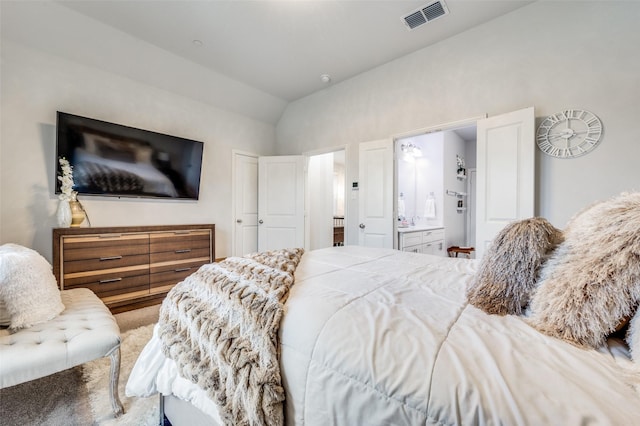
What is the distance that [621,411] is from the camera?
43 cm

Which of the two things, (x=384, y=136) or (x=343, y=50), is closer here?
(x=343, y=50)

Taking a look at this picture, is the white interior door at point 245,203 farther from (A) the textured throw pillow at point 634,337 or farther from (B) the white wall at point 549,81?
(A) the textured throw pillow at point 634,337

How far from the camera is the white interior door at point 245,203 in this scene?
427 centimetres

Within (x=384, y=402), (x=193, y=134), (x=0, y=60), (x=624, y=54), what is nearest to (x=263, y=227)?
(x=193, y=134)

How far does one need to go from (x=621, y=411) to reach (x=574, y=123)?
2759 mm

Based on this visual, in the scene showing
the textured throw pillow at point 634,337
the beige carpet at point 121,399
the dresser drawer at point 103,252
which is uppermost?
the textured throw pillow at point 634,337

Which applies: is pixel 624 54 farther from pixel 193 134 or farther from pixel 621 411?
pixel 193 134

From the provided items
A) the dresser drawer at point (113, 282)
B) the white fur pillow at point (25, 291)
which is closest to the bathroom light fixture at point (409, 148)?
the dresser drawer at point (113, 282)

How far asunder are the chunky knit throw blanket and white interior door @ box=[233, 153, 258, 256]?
3102 mm

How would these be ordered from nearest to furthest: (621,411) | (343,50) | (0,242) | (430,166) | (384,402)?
1. (621,411)
2. (384,402)
3. (0,242)
4. (343,50)
5. (430,166)

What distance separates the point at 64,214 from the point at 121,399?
2.07 meters

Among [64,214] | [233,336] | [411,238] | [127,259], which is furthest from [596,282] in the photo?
[64,214]

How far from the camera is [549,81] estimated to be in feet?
7.73

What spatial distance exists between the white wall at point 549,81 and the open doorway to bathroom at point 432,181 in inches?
61.8
